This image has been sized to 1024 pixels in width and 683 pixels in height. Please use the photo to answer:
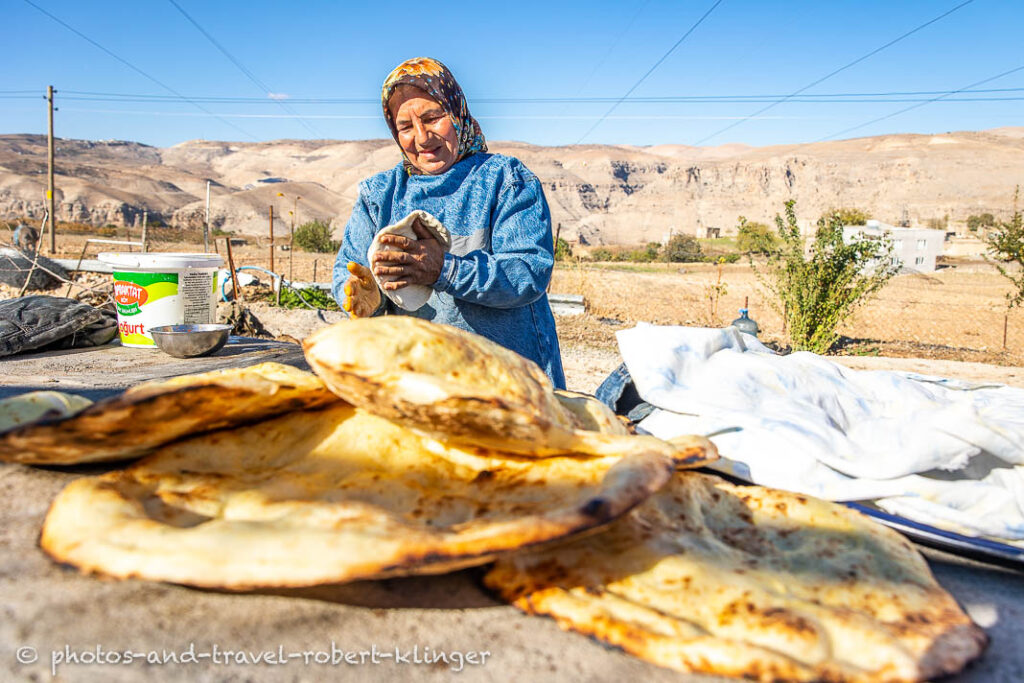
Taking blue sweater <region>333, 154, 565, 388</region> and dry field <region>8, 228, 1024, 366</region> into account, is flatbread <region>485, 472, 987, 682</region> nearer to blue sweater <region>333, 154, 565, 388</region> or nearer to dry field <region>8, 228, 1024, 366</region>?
blue sweater <region>333, 154, 565, 388</region>

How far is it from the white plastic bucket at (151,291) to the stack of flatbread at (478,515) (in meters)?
2.37

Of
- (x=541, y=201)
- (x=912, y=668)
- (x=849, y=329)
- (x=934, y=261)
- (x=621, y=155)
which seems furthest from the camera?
(x=621, y=155)

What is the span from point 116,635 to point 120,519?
0.48 ft

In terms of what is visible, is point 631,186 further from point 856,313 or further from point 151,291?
point 151,291

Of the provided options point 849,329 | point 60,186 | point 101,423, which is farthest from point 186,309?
point 60,186

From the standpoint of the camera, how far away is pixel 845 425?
73.9 inches

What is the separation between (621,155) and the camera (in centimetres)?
9706

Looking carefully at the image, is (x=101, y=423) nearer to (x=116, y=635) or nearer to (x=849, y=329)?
(x=116, y=635)

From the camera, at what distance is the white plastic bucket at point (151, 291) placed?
10.6 ft

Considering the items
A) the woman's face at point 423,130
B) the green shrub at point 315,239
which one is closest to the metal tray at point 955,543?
the woman's face at point 423,130

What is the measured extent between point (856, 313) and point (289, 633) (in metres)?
15.1

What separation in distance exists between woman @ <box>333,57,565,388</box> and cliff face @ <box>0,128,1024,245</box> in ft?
158

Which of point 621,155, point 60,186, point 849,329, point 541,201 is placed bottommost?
point 849,329

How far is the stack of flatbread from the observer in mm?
799
